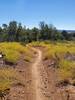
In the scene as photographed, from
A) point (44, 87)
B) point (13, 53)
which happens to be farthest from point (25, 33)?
point (44, 87)

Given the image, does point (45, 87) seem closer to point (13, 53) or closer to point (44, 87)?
point (44, 87)

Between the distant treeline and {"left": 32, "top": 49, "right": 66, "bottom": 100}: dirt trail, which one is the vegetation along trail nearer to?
{"left": 32, "top": 49, "right": 66, "bottom": 100}: dirt trail

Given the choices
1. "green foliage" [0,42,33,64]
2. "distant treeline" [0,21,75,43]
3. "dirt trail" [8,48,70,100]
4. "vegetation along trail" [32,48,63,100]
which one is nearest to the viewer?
"dirt trail" [8,48,70,100]

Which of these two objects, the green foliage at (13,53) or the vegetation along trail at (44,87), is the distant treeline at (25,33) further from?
the vegetation along trail at (44,87)

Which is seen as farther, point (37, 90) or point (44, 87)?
point (44, 87)

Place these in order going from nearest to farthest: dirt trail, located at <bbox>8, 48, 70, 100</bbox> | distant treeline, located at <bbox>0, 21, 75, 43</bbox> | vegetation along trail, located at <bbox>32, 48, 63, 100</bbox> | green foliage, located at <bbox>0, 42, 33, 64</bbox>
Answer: dirt trail, located at <bbox>8, 48, 70, 100</bbox> < vegetation along trail, located at <bbox>32, 48, 63, 100</bbox> < green foliage, located at <bbox>0, 42, 33, 64</bbox> < distant treeline, located at <bbox>0, 21, 75, 43</bbox>

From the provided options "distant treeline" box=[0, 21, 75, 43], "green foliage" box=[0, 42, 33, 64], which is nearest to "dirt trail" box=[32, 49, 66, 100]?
"green foliage" box=[0, 42, 33, 64]

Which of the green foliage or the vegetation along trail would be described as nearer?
the vegetation along trail

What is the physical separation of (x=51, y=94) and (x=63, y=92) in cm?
96

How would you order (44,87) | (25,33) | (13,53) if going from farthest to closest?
(25,33) → (13,53) → (44,87)

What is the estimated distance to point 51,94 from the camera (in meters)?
17.6

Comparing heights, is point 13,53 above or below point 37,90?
below

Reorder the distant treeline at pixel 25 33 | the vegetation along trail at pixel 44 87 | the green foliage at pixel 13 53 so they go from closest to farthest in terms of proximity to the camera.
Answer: the vegetation along trail at pixel 44 87 < the green foliage at pixel 13 53 < the distant treeline at pixel 25 33

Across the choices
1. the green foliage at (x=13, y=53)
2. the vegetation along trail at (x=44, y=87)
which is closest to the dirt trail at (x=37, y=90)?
the vegetation along trail at (x=44, y=87)
